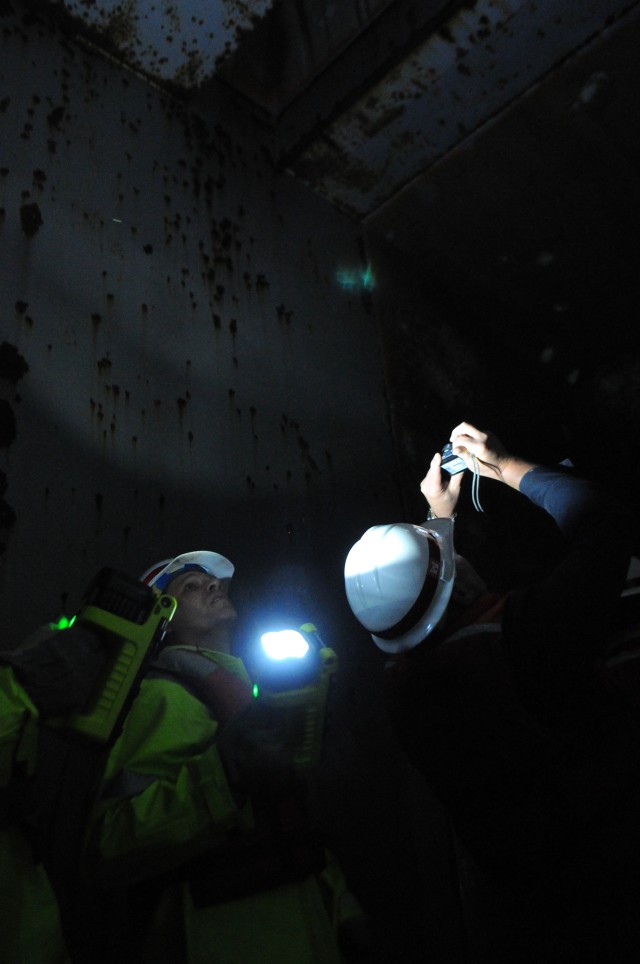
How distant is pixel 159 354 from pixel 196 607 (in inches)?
33.1

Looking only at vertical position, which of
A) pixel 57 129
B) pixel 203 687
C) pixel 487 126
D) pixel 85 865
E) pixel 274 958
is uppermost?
pixel 487 126

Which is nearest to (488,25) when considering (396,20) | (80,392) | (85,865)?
(396,20)

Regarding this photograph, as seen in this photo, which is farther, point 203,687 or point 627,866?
point 203,687

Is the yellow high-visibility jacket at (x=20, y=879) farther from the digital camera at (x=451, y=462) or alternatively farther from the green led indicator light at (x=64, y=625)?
the digital camera at (x=451, y=462)

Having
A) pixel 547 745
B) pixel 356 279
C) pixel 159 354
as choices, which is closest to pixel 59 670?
pixel 547 745

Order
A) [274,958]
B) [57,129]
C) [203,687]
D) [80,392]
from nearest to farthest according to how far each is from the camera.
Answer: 1. [274,958]
2. [203,687]
3. [80,392]
4. [57,129]

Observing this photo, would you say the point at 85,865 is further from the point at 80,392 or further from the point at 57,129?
the point at 57,129

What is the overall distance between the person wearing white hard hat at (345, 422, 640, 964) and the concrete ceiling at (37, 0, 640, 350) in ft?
6.52

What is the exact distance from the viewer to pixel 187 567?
1.89 metres

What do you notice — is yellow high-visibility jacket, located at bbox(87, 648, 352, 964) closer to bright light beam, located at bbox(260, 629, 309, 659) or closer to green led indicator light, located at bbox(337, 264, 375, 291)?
bright light beam, located at bbox(260, 629, 309, 659)

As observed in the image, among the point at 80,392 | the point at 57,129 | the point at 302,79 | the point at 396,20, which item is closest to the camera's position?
the point at 80,392

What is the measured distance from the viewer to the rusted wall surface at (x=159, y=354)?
1.78 m

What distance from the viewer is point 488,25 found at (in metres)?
2.46

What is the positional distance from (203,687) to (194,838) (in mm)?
350
